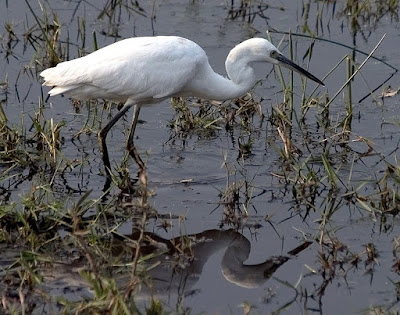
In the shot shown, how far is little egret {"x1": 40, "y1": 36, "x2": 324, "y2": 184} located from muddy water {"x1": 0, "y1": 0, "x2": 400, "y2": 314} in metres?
0.46

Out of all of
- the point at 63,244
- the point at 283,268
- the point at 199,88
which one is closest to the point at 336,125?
the point at 199,88

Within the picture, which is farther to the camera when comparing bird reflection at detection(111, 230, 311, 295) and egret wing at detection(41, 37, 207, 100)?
egret wing at detection(41, 37, 207, 100)

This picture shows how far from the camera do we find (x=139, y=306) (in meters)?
5.14

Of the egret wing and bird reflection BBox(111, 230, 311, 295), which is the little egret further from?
bird reflection BBox(111, 230, 311, 295)

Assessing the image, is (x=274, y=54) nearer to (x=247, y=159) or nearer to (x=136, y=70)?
(x=247, y=159)

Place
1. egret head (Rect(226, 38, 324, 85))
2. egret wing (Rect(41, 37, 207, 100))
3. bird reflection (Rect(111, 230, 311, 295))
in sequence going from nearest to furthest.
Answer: bird reflection (Rect(111, 230, 311, 295))
egret wing (Rect(41, 37, 207, 100))
egret head (Rect(226, 38, 324, 85))

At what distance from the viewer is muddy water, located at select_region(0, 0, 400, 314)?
18.2 ft

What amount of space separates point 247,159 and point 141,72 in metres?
1.05

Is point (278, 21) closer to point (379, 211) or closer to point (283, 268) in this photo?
point (379, 211)

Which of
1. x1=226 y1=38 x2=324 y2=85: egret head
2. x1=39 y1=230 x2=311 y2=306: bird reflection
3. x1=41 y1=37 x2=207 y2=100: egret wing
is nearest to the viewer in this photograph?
x1=39 y1=230 x2=311 y2=306: bird reflection

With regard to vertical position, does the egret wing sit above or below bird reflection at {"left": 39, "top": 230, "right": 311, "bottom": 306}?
above

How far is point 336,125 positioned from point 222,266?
2314 millimetres

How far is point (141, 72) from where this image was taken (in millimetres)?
7246

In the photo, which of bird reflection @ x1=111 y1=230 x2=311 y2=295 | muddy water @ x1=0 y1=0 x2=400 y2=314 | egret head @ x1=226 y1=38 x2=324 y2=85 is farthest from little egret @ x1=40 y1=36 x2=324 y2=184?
bird reflection @ x1=111 y1=230 x2=311 y2=295
